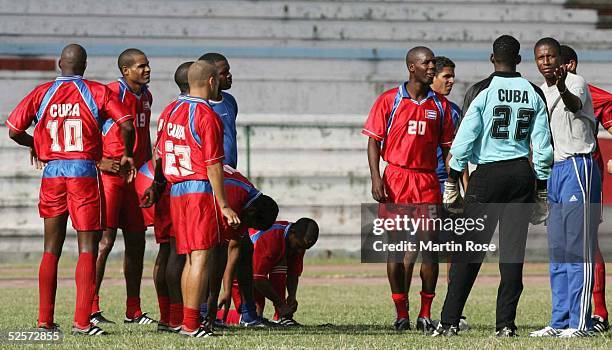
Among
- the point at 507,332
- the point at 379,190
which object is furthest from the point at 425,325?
the point at 379,190

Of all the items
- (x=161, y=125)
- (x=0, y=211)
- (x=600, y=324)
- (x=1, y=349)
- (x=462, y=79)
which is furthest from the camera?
(x=462, y=79)

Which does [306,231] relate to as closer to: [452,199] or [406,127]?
[406,127]

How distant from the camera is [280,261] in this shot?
10.7 meters

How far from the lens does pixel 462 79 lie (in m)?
22.0

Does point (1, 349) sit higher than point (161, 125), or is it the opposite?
point (161, 125)

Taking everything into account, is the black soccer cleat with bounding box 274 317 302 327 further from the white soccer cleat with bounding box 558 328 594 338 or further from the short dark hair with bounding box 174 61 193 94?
the white soccer cleat with bounding box 558 328 594 338

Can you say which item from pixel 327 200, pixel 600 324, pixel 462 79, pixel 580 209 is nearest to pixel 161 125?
pixel 580 209

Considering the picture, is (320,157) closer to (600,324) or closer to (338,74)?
(338,74)

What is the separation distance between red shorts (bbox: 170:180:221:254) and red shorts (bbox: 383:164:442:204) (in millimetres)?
1896

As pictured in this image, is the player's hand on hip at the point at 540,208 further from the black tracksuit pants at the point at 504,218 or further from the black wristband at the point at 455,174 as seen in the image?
the black wristband at the point at 455,174

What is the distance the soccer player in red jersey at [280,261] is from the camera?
410 inches

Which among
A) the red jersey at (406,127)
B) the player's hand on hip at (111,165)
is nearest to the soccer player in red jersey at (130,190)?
the player's hand on hip at (111,165)

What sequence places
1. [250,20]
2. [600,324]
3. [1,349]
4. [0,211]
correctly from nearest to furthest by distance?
[1,349], [600,324], [0,211], [250,20]

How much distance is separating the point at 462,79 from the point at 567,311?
43.5ft
